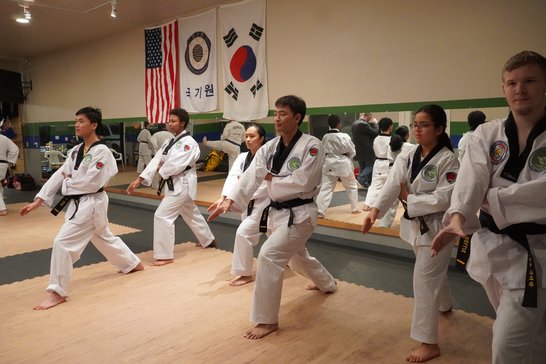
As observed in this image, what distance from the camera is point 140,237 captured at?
5.27 metres

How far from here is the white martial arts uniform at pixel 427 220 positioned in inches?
90.5

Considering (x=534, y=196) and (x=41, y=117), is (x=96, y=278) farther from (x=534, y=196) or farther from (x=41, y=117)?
(x=41, y=117)

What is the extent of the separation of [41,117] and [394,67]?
8886mm

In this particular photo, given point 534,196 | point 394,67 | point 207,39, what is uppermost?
point 207,39

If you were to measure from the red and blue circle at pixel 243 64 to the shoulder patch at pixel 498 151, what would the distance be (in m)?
4.17

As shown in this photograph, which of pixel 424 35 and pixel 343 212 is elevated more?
pixel 424 35

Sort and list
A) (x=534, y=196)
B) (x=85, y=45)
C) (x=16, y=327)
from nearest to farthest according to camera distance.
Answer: (x=534, y=196) < (x=16, y=327) < (x=85, y=45)

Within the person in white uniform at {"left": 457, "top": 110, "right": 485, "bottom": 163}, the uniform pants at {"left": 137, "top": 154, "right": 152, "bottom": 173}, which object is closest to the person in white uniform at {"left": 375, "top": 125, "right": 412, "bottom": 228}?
the person in white uniform at {"left": 457, "top": 110, "right": 485, "bottom": 163}

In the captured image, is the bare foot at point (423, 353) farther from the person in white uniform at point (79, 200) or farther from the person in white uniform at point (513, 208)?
the person in white uniform at point (79, 200)

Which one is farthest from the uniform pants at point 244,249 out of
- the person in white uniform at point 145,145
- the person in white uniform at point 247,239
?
the person in white uniform at point 145,145

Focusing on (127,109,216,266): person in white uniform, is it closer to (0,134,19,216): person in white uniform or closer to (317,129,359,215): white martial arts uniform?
(317,129,359,215): white martial arts uniform

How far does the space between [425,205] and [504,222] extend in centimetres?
74

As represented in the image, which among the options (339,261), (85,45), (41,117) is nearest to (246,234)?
(339,261)

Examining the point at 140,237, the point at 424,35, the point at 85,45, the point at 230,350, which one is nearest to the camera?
the point at 230,350
